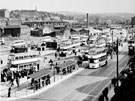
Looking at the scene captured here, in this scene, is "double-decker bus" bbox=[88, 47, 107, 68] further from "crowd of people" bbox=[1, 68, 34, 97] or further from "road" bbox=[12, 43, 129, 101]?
"crowd of people" bbox=[1, 68, 34, 97]

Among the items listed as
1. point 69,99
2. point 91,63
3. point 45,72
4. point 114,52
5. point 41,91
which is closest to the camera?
point 69,99

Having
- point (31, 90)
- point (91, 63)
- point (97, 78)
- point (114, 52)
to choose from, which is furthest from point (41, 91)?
point (114, 52)

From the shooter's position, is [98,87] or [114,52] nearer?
[98,87]

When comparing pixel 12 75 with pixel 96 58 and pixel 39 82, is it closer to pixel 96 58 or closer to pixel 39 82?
pixel 39 82

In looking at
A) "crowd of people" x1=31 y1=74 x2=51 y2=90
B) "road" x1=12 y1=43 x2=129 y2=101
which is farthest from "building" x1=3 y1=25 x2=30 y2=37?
"crowd of people" x1=31 y1=74 x2=51 y2=90

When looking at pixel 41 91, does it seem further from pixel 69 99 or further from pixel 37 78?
pixel 69 99

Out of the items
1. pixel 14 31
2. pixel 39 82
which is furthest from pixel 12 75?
pixel 14 31

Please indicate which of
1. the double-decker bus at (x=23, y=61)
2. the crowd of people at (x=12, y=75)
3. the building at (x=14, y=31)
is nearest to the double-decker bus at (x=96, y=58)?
the double-decker bus at (x=23, y=61)
